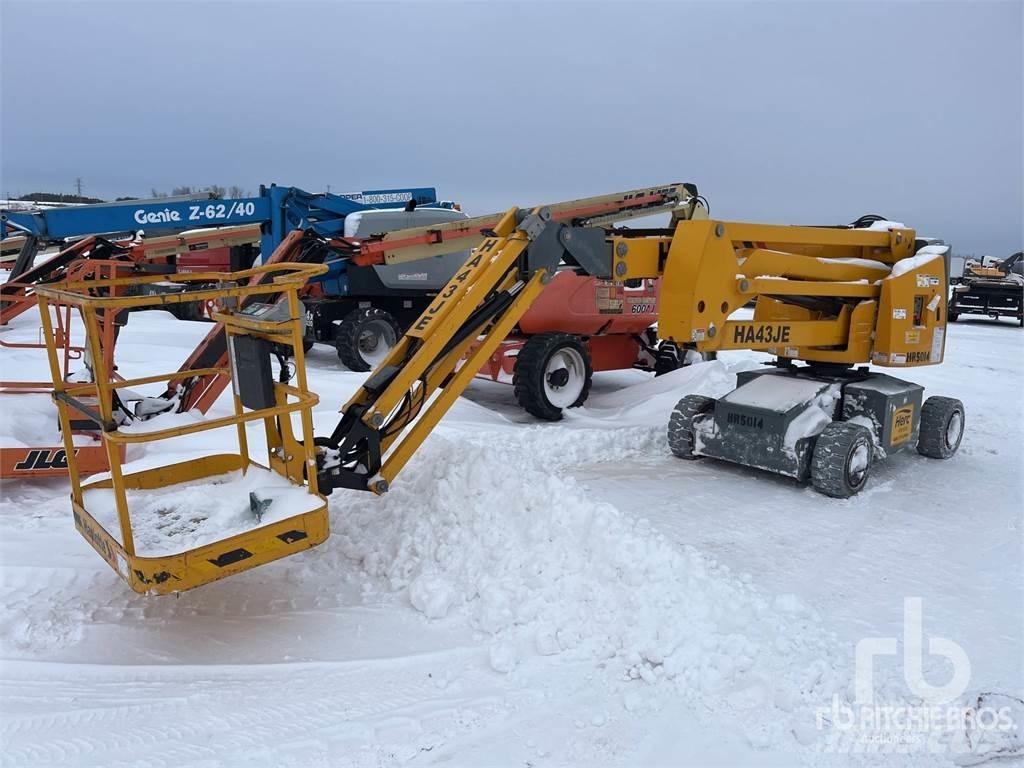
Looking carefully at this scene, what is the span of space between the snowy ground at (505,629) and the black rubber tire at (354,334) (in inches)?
216

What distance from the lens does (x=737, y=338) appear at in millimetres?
6078

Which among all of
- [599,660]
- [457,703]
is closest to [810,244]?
[599,660]

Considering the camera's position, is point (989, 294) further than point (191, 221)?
Yes

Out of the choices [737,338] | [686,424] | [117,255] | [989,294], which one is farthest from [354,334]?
[989,294]

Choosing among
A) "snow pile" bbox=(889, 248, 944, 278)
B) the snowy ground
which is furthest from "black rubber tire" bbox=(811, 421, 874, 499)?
"snow pile" bbox=(889, 248, 944, 278)

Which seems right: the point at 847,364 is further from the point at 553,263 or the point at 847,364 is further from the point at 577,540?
the point at 577,540

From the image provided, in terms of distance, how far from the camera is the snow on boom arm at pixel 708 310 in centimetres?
454

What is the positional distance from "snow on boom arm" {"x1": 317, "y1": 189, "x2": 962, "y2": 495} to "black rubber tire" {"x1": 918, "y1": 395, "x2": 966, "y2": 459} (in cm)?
32

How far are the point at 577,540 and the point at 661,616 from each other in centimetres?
79

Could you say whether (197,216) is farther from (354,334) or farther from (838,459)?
(838,459)

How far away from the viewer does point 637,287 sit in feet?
31.8

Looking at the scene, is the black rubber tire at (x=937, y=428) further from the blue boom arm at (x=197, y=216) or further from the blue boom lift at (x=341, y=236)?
the blue boom arm at (x=197, y=216)

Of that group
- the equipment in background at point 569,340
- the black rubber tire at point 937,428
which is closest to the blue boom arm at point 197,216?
the equipment in background at point 569,340

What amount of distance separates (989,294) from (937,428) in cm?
1802
